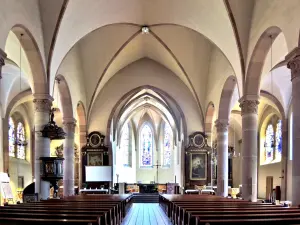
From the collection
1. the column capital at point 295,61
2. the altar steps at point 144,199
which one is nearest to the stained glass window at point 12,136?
the altar steps at point 144,199

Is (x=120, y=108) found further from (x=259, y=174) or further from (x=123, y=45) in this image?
(x=259, y=174)

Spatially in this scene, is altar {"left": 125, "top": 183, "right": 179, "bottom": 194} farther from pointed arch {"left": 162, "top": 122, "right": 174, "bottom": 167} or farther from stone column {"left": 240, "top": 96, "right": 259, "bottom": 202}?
stone column {"left": 240, "top": 96, "right": 259, "bottom": 202}

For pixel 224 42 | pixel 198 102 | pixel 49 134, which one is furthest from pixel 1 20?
pixel 198 102

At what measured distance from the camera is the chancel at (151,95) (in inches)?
472

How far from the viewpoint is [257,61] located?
15492 mm

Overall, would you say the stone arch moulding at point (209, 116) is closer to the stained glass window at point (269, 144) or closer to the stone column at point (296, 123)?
the stained glass window at point (269, 144)

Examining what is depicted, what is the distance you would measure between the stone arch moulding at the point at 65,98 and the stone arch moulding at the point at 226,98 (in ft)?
27.5

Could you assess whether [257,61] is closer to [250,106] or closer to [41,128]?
[250,106]

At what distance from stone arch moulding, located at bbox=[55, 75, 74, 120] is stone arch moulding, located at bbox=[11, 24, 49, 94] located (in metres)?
4.03

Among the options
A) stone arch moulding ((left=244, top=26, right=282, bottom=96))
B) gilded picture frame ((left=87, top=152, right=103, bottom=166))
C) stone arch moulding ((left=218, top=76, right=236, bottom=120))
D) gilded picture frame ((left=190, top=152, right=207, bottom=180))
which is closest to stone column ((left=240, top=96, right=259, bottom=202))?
stone arch moulding ((left=244, top=26, right=282, bottom=96))

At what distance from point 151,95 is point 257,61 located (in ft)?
53.6

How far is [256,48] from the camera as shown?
14992 mm

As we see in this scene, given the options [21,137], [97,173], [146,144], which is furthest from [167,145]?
[97,173]

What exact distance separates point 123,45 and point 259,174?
15.6 m
